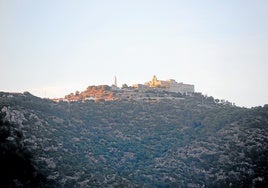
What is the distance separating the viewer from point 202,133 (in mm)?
68000

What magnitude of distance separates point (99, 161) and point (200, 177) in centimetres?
1158

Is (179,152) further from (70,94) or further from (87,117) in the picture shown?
(70,94)

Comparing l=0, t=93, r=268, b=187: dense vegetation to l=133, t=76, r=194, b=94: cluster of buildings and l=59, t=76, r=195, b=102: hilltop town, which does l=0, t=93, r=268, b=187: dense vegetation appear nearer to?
l=59, t=76, r=195, b=102: hilltop town

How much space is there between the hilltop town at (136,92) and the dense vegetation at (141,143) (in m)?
12.1

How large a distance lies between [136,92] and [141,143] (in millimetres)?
33619

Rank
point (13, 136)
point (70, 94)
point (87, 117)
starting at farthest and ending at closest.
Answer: point (70, 94) < point (87, 117) < point (13, 136)

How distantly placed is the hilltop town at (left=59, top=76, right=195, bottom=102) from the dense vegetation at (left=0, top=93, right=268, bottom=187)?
39.5ft

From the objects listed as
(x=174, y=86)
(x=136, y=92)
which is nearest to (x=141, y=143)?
(x=136, y=92)

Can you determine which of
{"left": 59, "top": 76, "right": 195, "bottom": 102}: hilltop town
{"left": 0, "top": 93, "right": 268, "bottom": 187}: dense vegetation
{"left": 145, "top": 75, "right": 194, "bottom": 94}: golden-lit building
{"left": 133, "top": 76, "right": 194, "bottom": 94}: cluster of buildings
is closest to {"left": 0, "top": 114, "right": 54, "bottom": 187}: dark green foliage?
{"left": 0, "top": 93, "right": 268, "bottom": 187}: dense vegetation

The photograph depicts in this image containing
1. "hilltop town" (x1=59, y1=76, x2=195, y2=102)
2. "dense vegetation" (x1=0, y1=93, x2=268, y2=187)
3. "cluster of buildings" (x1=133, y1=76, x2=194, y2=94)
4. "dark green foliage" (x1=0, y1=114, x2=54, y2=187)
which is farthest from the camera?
"cluster of buildings" (x1=133, y1=76, x2=194, y2=94)

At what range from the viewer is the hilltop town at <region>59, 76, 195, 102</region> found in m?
93.0

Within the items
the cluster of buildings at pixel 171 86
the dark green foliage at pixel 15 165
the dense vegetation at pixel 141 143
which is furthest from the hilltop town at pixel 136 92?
the dark green foliage at pixel 15 165

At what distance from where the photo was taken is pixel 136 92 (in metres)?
99.5

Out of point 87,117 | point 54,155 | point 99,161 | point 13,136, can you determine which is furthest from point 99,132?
point 13,136
